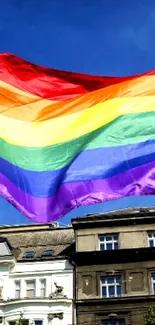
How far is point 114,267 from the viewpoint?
49.2 meters

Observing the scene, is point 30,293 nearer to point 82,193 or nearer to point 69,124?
point 69,124

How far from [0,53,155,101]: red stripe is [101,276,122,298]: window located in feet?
117

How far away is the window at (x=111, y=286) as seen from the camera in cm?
4809

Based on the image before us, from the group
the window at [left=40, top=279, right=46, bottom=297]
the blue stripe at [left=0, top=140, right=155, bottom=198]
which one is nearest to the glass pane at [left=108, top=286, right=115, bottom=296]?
the window at [left=40, top=279, right=46, bottom=297]

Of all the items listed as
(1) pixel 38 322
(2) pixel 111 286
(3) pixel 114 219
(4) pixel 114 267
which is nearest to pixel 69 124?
(1) pixel 38 322

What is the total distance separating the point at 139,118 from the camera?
43.9 feet

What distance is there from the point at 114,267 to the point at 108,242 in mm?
2403

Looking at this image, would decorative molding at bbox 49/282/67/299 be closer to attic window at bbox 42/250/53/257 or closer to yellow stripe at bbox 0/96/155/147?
attic window at bbox 42/250/53/257

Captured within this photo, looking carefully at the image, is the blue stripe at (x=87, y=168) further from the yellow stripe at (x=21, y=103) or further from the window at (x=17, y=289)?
the window at (x=17, y=289)

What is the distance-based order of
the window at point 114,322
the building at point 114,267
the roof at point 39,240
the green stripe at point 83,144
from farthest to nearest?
the roof at point 39,240, the building at point 114,267, the window at point 114,322, the green stripe at point 83,144

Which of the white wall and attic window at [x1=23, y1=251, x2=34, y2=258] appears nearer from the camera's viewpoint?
the white wall

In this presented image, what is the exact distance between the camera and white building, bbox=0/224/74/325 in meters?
46.6

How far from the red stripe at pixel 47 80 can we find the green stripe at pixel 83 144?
143 cm

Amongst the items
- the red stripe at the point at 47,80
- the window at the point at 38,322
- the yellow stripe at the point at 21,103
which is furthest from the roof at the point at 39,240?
the yellow stripe at the point at 21,103
